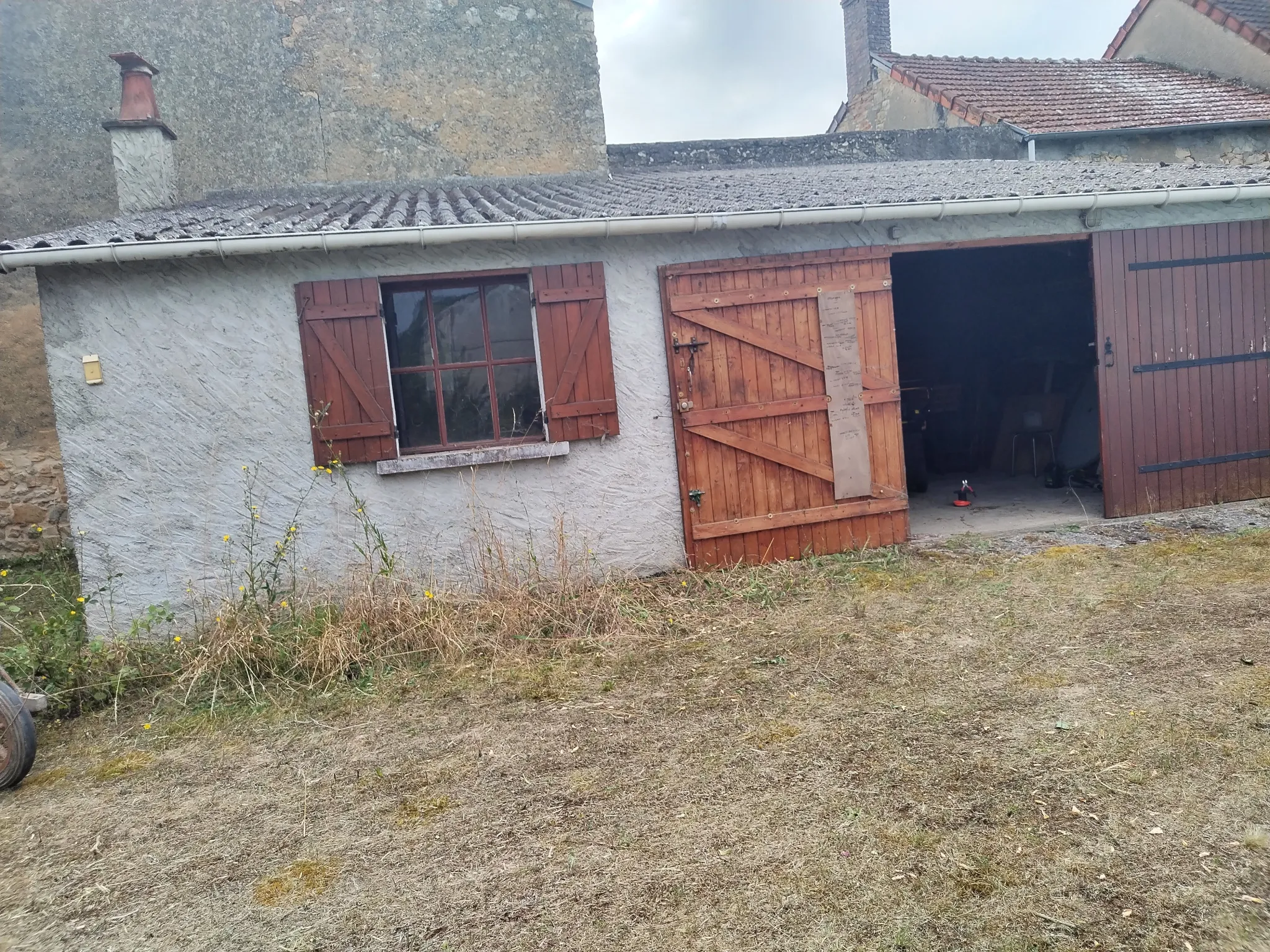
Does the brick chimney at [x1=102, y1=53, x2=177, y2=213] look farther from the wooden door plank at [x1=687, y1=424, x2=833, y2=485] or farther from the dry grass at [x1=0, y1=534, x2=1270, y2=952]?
the wooden door plank at [x1=687, y1=424, x2=833, y2=485]

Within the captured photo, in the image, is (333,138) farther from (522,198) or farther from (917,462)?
(917,462)

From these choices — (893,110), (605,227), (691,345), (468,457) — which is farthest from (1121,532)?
(893,110)

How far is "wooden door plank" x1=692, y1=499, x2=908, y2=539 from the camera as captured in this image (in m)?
5.97

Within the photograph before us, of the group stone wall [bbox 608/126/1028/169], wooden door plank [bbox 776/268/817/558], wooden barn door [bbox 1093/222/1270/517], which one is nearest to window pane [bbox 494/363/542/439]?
wooden door plank [bbox 776/268/817/558]

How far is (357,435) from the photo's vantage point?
17.8 ft

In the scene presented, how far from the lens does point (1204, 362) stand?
22.1 feet

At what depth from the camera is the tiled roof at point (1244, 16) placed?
12141 millimetres

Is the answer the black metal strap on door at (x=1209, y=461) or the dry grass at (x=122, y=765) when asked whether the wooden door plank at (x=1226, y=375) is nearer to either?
the black metal strap on door at (x=1209, y=461)

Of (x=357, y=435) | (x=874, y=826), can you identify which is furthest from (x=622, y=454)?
(x=874, y=826)

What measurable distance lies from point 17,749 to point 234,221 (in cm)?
354

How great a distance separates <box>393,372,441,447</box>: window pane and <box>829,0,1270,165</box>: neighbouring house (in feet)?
29.8

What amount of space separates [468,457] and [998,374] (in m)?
6.86

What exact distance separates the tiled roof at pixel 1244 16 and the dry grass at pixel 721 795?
36.7 ft

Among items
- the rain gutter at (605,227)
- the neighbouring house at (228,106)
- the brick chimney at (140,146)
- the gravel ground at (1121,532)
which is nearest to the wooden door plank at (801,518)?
the gravel ground at (1121,532)
